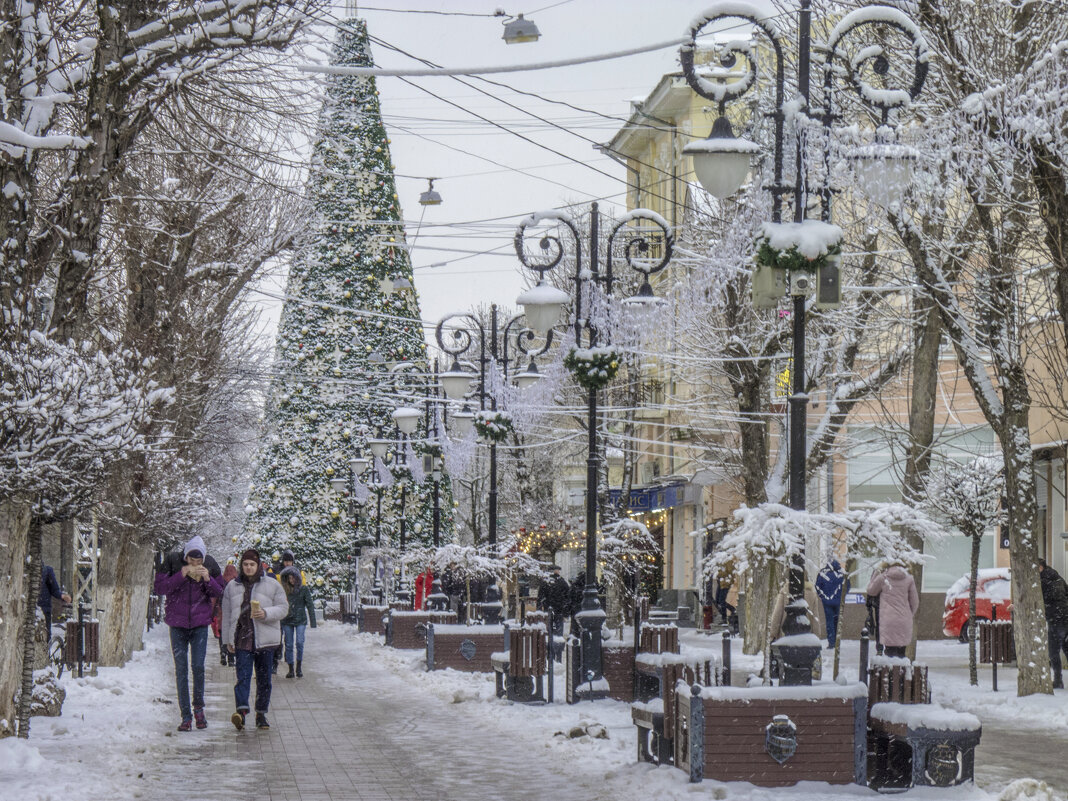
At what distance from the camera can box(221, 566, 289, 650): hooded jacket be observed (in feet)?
50.0

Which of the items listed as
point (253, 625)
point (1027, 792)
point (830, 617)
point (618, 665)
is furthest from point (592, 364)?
point (830, 617)

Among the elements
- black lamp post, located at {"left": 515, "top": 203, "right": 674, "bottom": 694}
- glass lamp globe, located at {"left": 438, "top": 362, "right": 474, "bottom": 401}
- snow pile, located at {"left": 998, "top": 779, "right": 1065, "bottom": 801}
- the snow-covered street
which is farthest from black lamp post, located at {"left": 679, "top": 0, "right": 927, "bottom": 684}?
glass lamp globe, located at {"left": 438, "top": 362, "right": 474, "bottom": 401}

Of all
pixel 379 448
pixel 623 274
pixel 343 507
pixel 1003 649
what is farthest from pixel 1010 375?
pixel 343 507

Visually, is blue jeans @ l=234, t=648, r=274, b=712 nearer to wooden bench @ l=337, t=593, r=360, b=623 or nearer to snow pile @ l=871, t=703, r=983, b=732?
snow pile @ l=871, t=703, r=983, b=732

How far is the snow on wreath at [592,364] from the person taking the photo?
17906mm

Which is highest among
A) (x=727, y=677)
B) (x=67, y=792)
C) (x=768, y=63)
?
(x=768, y=63)

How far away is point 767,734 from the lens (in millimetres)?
10289

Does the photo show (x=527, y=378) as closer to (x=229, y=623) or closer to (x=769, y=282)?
(x=229, y=623)

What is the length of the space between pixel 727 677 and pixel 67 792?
4.62m

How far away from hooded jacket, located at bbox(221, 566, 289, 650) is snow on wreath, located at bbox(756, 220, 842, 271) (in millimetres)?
6385

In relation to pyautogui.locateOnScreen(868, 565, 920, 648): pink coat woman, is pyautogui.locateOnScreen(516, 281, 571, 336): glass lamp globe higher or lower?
higher

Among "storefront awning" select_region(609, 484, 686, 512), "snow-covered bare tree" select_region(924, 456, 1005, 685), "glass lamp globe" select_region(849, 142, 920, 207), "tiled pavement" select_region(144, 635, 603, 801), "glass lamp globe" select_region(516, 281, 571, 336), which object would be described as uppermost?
"glass lamp globe" select_region(849, 142, 920, 207)

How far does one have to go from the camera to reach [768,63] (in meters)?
22.8

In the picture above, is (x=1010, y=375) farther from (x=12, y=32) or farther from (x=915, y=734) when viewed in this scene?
(x=12, y=32)
